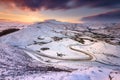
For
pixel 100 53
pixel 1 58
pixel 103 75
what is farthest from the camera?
pixel 100 53

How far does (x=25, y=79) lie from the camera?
12.3m

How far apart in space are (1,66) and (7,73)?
2433 millimetres

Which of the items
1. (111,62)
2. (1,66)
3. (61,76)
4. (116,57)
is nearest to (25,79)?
(61,76)

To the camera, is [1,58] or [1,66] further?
[1,58]

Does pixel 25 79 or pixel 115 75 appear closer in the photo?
pixel 25 79

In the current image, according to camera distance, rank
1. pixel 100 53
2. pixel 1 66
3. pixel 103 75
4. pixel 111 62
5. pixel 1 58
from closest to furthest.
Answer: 1. pixel 103 75
2. pixel 1 66
3. pixel 1 58
4. pixel 111 62
5. pixel 100 53

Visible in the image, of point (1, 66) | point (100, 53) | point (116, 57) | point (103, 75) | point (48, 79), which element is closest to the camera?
point (48, 79)

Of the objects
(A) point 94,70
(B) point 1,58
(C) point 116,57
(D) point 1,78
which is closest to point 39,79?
(D) point 1,78

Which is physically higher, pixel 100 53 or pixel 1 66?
pixel 1 66

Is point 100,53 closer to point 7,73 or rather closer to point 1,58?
point 1,58

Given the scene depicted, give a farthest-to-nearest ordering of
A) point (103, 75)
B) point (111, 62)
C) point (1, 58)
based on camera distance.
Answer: point (111, 62), point (1, 58), point (103, 75)

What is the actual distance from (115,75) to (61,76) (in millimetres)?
4534

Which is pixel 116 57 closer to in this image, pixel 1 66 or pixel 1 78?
pixel 1 66

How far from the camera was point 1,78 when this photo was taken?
12.6 meters
